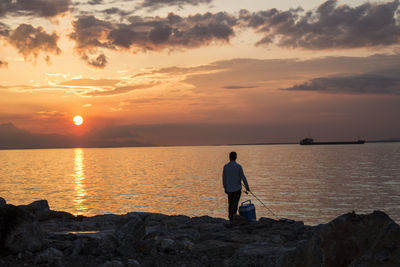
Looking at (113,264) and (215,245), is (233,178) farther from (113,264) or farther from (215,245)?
(113,264)

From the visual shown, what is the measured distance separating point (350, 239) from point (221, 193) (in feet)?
122

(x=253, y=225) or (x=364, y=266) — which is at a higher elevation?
(x=364, y=266)

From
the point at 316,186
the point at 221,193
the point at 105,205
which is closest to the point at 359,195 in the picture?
the point at 316,186

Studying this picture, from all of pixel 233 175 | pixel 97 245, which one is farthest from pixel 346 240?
pixel 233 175

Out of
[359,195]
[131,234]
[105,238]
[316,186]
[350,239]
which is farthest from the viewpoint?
[316,186]

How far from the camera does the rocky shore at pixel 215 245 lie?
612 centimetres

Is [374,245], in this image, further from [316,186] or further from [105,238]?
[316,186]

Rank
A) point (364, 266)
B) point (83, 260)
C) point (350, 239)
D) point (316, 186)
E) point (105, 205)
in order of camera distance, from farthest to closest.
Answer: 1. point (316, 186)
2. point (105, 205)
3. point (83, 260)
4. point (350, 239)
5. point (364, 266)

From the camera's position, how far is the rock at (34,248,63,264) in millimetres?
8578

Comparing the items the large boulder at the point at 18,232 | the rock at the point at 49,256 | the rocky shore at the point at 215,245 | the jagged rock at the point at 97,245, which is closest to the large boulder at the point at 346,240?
the rocky shore at the point at 215,245

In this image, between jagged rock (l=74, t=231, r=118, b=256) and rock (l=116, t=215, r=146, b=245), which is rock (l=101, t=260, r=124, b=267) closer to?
jagged rock (l=74, t=231, r=118, b=256)

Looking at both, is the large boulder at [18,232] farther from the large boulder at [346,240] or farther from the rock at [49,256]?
the large boulder at [346,240]

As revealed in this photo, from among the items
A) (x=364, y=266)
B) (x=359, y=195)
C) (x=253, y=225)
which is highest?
(x=364, y=266)

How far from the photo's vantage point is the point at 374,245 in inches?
231
